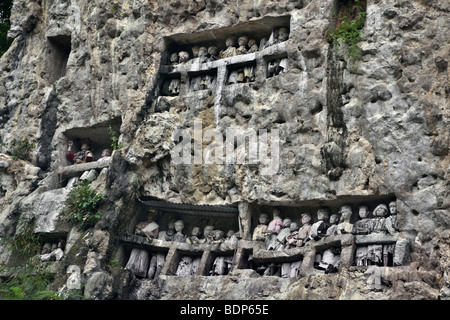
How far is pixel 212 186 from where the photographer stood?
14367mm

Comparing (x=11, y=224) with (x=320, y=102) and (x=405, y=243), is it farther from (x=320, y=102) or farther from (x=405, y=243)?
(x=405, y=243)

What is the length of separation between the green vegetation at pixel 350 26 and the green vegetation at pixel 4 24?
38.5 feet

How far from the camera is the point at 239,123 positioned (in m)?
14.5

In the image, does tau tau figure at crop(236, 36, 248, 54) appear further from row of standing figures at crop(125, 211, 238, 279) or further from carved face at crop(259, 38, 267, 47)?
row of standing figures at crop(125, 211, 238, 279)

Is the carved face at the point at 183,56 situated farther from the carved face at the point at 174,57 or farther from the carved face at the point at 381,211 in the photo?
the carved face at the point at 381,211

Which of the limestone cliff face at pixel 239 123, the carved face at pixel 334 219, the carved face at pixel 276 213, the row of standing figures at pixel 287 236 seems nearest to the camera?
the limestone cliff face at pixel 239 123

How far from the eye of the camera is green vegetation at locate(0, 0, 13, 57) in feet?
70.6

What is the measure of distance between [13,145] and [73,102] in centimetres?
191

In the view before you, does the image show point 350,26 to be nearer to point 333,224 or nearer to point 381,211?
point 381,211

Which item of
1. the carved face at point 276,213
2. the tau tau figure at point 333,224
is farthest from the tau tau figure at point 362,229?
the carved face at point 276,213

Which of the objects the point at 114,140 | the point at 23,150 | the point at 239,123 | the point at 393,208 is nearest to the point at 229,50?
the point at 239,123

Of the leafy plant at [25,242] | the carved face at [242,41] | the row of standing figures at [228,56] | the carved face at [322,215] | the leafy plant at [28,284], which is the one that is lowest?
the leafy plant at [28,284]

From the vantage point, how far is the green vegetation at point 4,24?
21.5m

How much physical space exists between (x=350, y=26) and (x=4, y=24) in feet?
41.0
